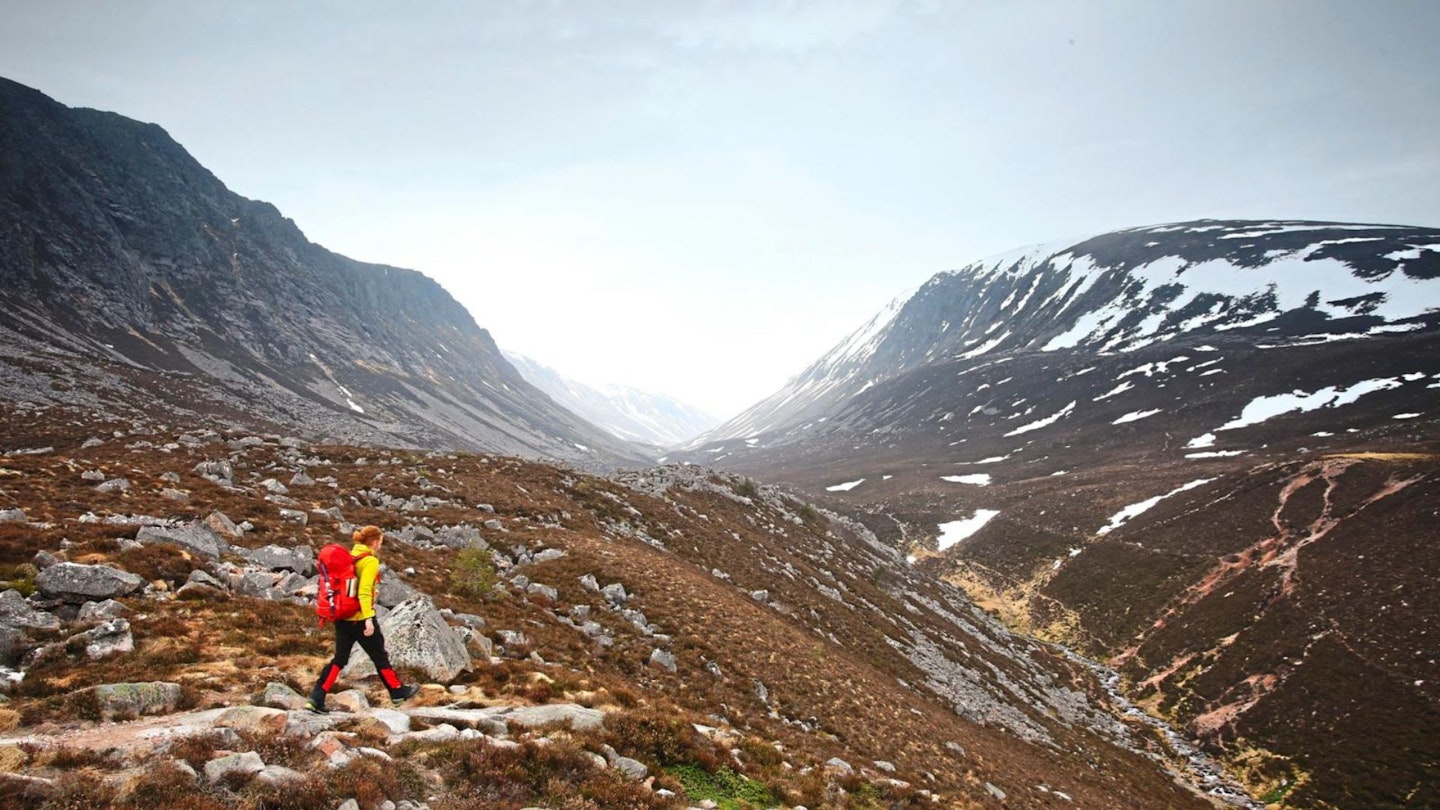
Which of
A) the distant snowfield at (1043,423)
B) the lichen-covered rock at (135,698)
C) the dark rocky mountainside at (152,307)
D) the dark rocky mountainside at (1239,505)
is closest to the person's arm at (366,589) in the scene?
the lichen-covered rock at (135,698)

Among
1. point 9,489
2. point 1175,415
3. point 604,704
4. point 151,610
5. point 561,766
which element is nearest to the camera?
point 561,766

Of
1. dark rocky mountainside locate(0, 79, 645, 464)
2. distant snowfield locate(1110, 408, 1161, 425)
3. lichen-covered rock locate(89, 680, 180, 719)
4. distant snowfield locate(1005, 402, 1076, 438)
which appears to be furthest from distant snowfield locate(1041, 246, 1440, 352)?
lichen-covered rock locate(89, 680, 180, 719)

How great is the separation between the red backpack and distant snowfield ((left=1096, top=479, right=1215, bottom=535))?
7551cm

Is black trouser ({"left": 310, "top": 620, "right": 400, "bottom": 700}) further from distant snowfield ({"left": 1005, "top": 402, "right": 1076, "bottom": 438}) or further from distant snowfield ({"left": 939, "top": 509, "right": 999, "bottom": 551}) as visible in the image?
distant snowfield ({"left": 1005, "top": 402, "right": 1076, "bottom": 438})

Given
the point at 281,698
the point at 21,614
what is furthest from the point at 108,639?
the point at 281,698

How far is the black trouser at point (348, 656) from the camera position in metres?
9.66

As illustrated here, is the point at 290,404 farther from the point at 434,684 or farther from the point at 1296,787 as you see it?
the point at 1296,787

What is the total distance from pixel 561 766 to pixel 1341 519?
72926 millimetres

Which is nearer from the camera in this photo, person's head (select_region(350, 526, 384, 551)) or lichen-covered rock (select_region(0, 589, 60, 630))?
lichen-covered rock (select_region(0, 589, 60, 630))

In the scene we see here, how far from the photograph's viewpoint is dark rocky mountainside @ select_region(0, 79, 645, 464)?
89625 mm

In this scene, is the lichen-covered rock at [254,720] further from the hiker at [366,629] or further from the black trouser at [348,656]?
the hiker at [366,629]

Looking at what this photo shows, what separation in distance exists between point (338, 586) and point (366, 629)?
987 millimetres

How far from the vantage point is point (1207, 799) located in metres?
29.4

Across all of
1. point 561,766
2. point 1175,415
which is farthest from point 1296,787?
point 1175,415
